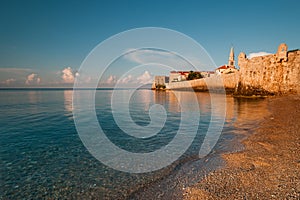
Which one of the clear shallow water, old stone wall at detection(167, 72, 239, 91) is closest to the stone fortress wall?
old stone wall at detection(167, 72, 239, 91)

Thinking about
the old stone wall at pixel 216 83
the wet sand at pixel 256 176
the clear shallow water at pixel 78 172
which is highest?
the old stone wall at pixel 216 83

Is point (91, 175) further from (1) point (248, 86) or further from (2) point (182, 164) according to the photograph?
(1) point (248, 86)

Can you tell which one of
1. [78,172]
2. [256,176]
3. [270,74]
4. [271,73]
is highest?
[271,73]

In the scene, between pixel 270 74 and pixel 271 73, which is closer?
pixel 271 73

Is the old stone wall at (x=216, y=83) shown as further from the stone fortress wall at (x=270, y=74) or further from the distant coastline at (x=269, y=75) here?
the stone fortress wall at (x=270, y=74)

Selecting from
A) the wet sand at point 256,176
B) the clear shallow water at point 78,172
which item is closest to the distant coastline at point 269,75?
the clear shallow water at point 78,172

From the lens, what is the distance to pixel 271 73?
31094mm

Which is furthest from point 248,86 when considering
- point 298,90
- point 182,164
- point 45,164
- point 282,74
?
point 45,164

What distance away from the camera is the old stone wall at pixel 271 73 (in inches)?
1104

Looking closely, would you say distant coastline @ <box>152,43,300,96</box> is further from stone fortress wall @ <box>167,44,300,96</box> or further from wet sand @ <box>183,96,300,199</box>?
wet sand @ <box>183,96,300,199</box>

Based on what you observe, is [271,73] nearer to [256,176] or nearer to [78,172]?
[256,176]

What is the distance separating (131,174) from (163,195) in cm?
140

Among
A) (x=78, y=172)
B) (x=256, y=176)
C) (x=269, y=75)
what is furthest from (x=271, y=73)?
(x=78, y=172)

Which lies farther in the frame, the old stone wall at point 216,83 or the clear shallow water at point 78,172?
the old stone wall at point 216,83
